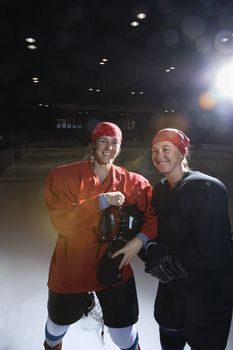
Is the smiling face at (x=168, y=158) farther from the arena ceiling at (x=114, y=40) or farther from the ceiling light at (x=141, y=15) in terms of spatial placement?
the ceiling light at (x=141, y=15)

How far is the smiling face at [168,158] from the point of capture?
1.46 meters

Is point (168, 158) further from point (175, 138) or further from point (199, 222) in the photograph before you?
point (199, 222)

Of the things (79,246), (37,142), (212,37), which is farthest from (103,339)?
(37,142)

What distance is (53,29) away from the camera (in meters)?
6.30

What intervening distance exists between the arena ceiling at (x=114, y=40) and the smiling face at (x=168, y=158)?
414 cm

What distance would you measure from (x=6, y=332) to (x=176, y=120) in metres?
29.8

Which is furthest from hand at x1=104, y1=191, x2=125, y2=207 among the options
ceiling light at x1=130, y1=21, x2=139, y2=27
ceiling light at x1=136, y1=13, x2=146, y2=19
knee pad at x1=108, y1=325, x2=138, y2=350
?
ceiling light at x1=130, y1=21, x2=139, y2=27

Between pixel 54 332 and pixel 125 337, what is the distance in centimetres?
39

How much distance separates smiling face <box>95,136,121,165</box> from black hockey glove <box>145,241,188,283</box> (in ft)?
1.59

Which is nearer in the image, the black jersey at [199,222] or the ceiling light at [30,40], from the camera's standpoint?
the black jersey at [199,222]

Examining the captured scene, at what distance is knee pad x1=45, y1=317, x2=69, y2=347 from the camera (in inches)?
62.9

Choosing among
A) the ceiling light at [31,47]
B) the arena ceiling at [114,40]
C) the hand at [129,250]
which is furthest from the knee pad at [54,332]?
the ceiling light at [31,47]

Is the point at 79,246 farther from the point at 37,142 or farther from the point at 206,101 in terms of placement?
the point at 37,142

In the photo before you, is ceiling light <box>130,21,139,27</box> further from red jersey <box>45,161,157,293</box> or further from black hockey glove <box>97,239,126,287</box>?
black hockey glove <box>97,239,126,287</box>
